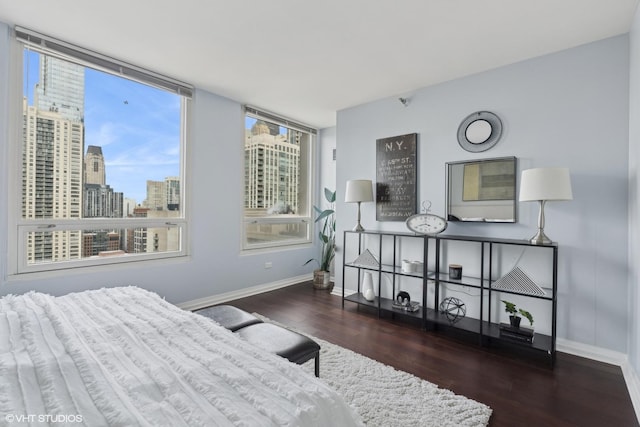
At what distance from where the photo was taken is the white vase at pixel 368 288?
3461 millimetres

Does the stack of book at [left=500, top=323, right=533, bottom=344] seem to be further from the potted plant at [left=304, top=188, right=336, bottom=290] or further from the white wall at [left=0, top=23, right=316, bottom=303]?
the white wall at [left=0, top=23, right=316, bottom=303]

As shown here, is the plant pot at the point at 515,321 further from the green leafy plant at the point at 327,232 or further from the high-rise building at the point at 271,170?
the high-rise building at the point at 271,170

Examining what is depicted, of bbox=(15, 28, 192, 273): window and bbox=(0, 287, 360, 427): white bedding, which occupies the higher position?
bbox=(15, 28, 192, 273): window

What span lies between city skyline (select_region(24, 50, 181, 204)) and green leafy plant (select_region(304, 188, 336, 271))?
213cm

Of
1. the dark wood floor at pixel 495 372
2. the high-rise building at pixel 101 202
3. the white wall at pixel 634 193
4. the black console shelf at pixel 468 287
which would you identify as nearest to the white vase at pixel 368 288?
the black console shelf at pixel 468 287

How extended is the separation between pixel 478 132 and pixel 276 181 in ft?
9.05

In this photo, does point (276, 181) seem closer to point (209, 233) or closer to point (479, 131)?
point (209, 233)

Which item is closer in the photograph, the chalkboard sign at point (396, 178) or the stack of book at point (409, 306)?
the stack of book at point (409, 306)

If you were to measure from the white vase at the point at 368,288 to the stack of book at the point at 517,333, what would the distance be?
4.29 ft

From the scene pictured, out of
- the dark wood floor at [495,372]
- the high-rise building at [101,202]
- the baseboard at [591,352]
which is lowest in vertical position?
the dark wood floor at [495,372]

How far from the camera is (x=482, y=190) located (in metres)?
2.92

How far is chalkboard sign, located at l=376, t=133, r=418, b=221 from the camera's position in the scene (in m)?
3.42

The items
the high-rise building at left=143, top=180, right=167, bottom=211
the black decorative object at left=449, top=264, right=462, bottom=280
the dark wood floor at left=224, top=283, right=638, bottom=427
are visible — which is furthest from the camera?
the high-rise building at left=143, top=180, right=167, bottom=211

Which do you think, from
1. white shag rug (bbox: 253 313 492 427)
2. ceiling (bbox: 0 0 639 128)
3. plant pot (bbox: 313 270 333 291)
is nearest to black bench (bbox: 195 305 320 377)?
white shag rug (bbox: 253 313 492 427)
